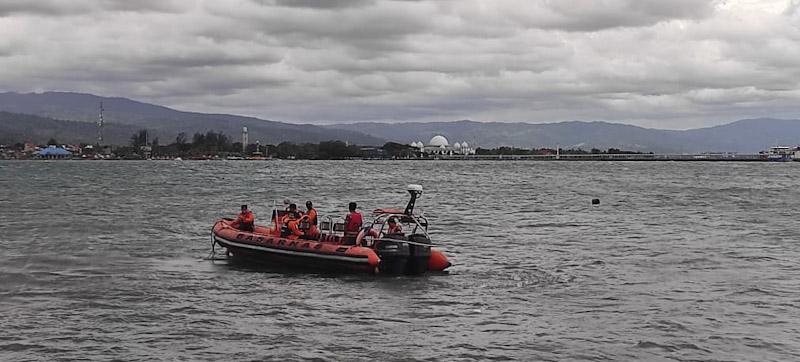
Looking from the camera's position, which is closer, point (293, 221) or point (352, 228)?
point (352, 228)

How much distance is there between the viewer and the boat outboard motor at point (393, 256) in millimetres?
27094

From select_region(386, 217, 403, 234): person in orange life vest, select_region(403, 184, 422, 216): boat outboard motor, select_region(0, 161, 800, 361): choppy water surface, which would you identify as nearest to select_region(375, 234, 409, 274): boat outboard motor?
select_region(386, 217, 403, 234): person in orange life vest

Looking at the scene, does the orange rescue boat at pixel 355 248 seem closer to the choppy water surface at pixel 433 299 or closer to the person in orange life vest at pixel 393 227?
the person in orange life vest at pixel 393 227

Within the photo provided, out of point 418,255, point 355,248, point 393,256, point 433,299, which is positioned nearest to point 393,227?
point 393,256

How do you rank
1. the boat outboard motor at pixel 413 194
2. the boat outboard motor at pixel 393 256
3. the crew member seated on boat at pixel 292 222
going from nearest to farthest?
the boat outboard motor at pixel 393 256 → the boat outboard motor at pixel 413 194 → the crew member seated on boat at pixel 292 222

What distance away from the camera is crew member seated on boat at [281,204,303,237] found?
29.4 metres

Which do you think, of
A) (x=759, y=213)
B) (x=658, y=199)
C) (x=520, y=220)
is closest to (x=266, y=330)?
(x=520, y=220)

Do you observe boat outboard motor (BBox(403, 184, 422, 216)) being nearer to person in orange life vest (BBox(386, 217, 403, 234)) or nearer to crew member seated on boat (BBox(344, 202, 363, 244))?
person in orange life vest (BBox(386, 217, 403, 234))

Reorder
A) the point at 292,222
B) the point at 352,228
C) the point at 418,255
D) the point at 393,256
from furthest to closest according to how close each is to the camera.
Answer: the point at 292,222, the point at 352,228, the point at 418,255, the point at 393,256

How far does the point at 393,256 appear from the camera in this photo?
27.1 m

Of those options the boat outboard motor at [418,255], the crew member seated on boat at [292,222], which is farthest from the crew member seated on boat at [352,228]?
the boat outboard motor at [418,255]

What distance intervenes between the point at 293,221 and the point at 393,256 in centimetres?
427

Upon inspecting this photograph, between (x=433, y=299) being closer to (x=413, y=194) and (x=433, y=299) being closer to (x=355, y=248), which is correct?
(x=355, y=248)

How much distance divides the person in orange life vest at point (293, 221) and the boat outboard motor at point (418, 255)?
4.16 m
